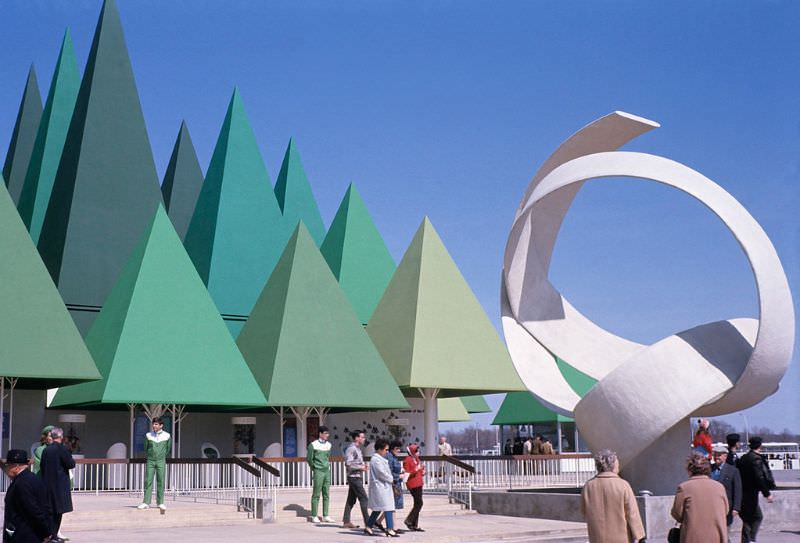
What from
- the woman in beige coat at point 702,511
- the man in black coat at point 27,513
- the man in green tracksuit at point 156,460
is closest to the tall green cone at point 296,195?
the man in green tracksuit at point 156,460

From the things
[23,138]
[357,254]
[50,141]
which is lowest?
[357,254]

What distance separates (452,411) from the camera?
166 feet

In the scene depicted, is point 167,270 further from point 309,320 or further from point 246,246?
point 246,246

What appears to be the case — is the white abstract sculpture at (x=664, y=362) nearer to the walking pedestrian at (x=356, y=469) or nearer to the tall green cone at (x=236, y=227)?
the walking pedestrian at (x=356, y=469)

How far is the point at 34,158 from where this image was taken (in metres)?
40.8

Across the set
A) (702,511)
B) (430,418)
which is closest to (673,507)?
(702,511)

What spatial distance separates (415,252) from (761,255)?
18528 mm

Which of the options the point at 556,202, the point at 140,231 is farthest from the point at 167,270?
the point at 556,202

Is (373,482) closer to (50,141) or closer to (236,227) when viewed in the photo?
(236,227)

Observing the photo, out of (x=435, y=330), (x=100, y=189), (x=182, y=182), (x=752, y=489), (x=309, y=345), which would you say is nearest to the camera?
(x=752, y=489)

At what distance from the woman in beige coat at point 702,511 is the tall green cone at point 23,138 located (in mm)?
41179

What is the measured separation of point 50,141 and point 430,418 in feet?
61.9

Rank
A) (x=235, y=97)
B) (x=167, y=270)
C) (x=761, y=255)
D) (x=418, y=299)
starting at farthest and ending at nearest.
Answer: (x=235, y=97)
(x=418, y=299)
(x=167, y=270)
(x=761, y=255)

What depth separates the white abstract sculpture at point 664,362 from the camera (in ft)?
53.7
